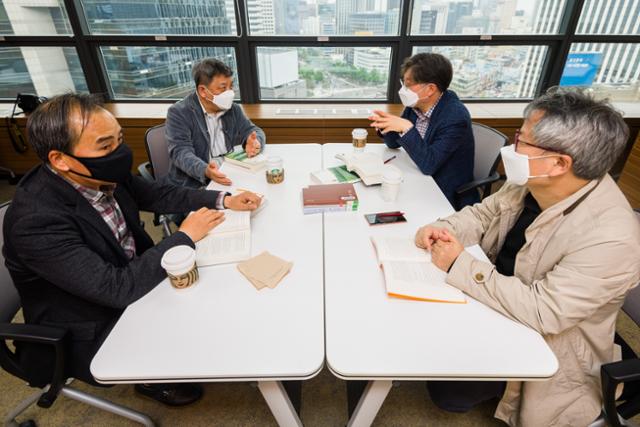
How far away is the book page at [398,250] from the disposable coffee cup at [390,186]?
322mm

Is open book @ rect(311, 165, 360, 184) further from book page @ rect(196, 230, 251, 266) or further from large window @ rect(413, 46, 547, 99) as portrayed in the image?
large window @ rect(413, 46, 547, 99)

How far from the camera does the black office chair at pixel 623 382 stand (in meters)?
A: 0.88

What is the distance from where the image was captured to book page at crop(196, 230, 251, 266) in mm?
1181

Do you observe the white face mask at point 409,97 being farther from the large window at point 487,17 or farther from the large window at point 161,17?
the large window at point 161,17

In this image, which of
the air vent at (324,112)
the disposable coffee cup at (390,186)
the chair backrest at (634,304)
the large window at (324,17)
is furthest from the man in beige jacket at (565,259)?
the large window at (324,17)

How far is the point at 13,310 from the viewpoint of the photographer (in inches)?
46.6

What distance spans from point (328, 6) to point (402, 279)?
2.83 metres

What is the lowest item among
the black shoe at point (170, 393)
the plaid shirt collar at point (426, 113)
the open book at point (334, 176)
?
the black shoe at point (170, 393)

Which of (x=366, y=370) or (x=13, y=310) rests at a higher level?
(x=366, y=370)

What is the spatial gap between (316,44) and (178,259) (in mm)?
2780

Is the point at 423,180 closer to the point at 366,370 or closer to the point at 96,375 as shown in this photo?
the point at 366,370

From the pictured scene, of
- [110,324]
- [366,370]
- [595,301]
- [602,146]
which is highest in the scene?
[602,146]

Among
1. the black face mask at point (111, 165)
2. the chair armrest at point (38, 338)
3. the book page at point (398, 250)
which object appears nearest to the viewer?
the chair armrest at point (38, 338)

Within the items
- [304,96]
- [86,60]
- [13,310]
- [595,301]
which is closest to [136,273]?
[13,310]
